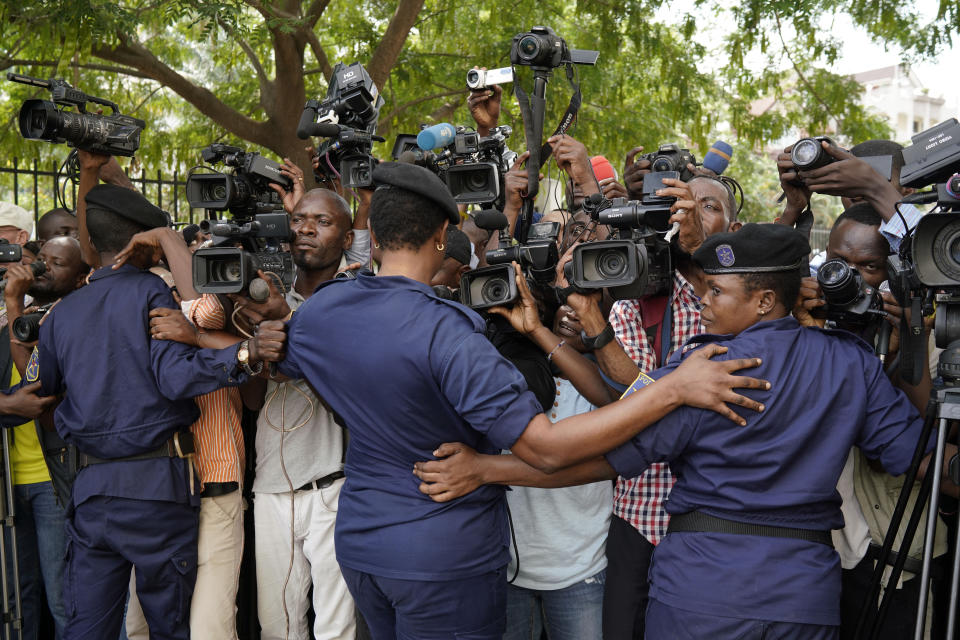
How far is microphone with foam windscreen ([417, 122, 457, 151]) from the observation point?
3.16m

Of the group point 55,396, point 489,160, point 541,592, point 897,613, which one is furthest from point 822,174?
point 55,396

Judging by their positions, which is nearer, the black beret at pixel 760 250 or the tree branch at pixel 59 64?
the black beret at pixel 760 250

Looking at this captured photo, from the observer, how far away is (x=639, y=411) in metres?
2.32

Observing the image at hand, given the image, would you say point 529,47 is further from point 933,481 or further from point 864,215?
point 933,481

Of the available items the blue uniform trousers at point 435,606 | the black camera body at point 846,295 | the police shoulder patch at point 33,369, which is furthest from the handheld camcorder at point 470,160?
the police shoulder patch at point 33,369

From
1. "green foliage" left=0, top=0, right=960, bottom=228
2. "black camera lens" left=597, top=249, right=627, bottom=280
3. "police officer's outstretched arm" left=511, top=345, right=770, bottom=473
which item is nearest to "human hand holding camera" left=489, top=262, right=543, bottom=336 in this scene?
"black camera lens" left=597, top=249, right=627, bottom=280

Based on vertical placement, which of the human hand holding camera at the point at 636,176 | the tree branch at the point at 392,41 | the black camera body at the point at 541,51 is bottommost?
the human hand holding camera at the point at 636,176

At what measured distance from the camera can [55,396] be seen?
369 centimetres

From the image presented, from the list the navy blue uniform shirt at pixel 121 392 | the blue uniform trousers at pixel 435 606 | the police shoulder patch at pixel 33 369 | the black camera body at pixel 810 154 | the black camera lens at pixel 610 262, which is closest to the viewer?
the blue uniform trousers at pixel 435 606

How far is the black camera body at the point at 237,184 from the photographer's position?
342 cm

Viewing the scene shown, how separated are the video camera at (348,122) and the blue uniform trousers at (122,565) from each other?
159 cm

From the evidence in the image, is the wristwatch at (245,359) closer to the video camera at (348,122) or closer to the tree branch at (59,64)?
the video camera at (348,122)

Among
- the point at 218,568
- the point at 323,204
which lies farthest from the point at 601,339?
the point at 218,568

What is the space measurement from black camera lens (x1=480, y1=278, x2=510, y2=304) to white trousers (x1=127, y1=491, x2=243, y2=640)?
150 cm
